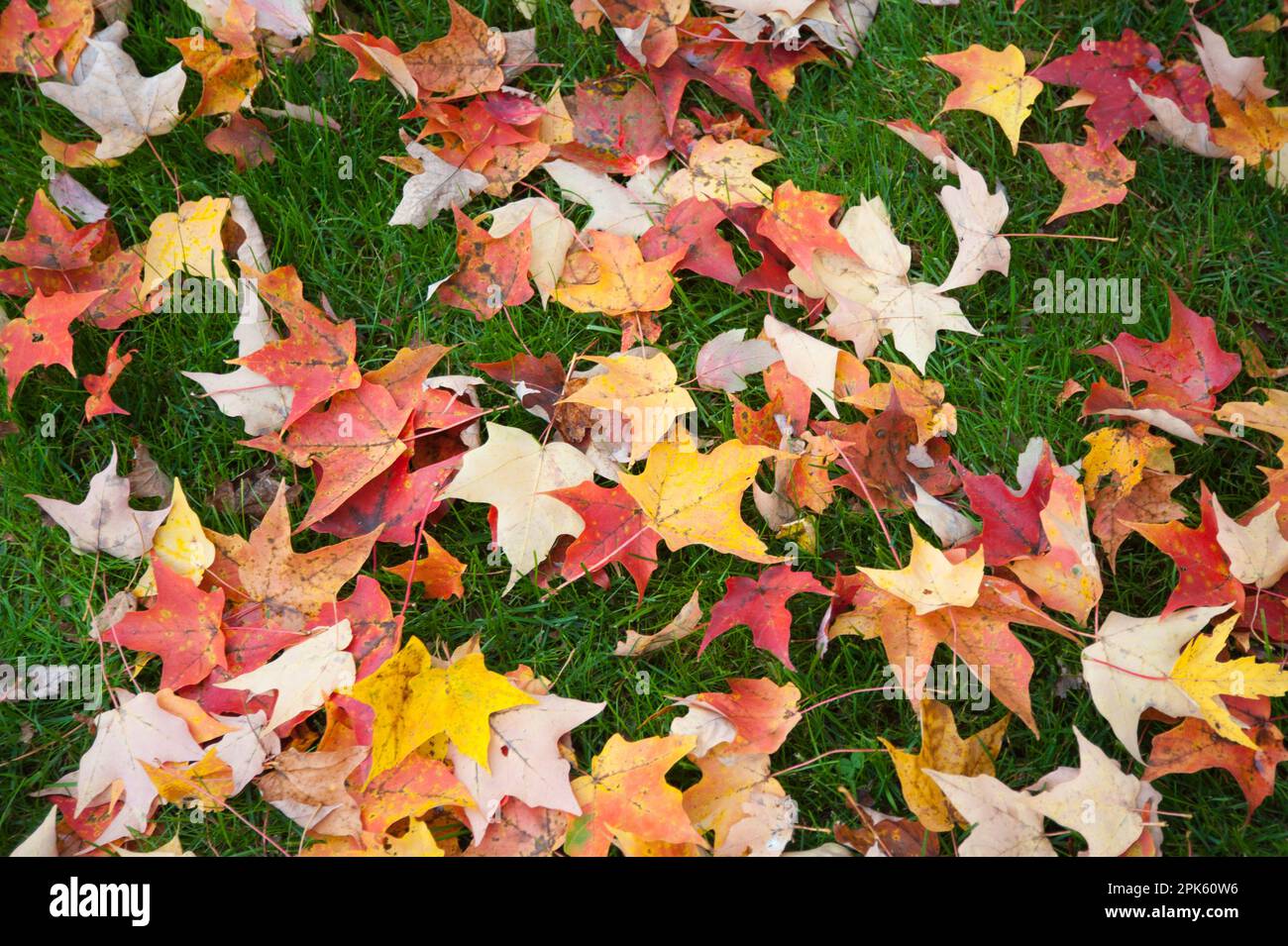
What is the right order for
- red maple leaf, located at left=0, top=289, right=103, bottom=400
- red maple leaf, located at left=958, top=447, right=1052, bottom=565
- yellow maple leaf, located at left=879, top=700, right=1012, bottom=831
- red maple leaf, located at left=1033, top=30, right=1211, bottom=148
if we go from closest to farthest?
1. yellow maple leaf, located at left=879, top=700, right=1012, bottom=831
2. red maple leaf, located at left=958, top=447, right=1052, bottom=565
3. red maple leaf, located at left=0, top=289, right=103, bottom=400
4. red maple leaf, located at left=1033, top=30, right=1211, bottom=148

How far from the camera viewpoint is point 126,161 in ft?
7.94

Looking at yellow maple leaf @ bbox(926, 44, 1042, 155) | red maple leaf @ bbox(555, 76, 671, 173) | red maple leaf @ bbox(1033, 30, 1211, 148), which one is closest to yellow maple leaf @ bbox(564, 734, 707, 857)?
red maple leaf @ bbox(555, 76, 671, 173)

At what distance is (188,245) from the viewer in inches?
90.4

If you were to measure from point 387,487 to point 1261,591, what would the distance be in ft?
5.50

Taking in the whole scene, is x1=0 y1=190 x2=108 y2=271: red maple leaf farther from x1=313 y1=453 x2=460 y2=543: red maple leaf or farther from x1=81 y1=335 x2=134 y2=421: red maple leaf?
x1=313 y1=453 x2=460 y2=543: red maple leaf

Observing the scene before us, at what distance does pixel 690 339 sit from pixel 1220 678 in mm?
1209

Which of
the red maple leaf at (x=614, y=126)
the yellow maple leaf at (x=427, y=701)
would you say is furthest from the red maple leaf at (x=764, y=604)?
the red maple leaf at (x=614, y=126)

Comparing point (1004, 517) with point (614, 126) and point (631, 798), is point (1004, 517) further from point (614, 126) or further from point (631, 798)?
point (614, 126)

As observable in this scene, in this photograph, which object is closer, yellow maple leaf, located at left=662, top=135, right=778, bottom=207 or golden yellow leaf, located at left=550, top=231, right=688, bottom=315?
golden yellow leaf, located at left=550, top=231, right=688, bottom=315

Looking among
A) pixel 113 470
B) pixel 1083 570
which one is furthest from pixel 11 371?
pixel 1083 570

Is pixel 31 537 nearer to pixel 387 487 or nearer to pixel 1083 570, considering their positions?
pixel 387 487

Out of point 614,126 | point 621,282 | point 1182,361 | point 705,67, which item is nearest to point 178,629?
point 621,282

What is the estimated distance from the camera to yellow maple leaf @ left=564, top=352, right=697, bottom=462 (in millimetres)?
2008

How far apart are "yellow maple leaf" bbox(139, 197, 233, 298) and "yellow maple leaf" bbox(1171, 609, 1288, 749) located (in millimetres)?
2086
